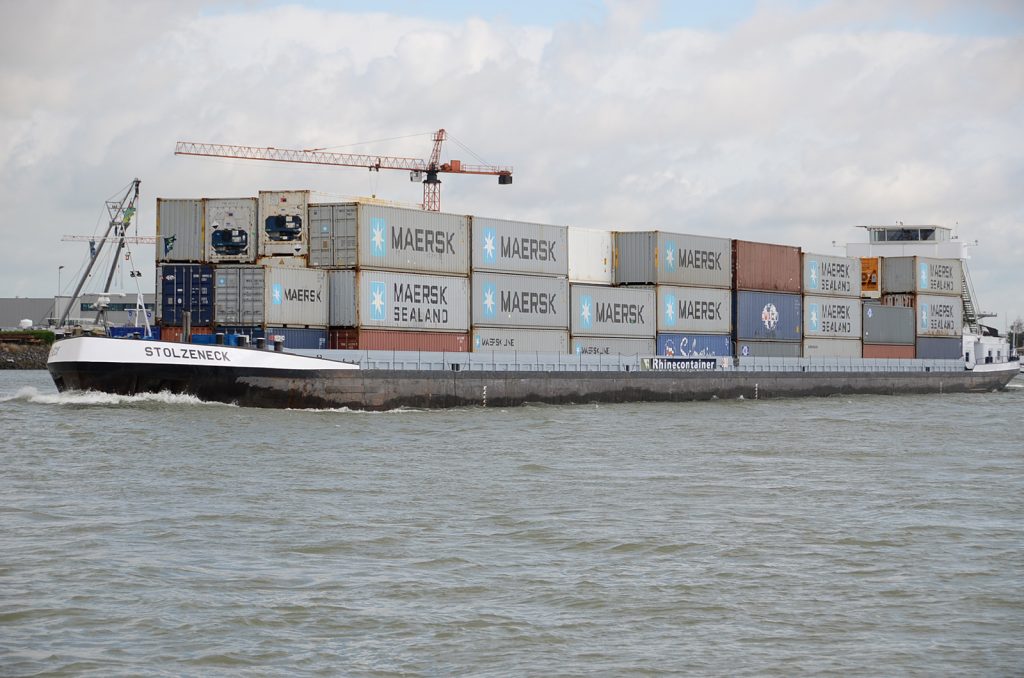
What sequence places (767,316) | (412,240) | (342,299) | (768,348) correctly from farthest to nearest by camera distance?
(768,348)
(767,316)
(412,240)
(342,299)

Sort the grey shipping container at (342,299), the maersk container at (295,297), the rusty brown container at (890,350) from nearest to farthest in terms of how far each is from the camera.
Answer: the maersk container at (295,297) → the grey shipping container at (342,299) → the rusty brown container at (890,350)

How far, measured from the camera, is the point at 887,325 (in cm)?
6134

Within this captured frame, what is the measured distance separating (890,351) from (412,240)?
3267 cm

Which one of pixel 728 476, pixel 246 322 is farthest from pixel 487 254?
pixel 728 476

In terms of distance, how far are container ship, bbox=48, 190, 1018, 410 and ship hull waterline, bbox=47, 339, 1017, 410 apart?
6 cm

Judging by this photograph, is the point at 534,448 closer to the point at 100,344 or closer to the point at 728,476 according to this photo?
the point at 728,476

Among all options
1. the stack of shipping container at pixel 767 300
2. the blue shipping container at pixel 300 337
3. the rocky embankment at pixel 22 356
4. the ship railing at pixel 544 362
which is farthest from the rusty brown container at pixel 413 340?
the rocky embankment at pixel 22 356

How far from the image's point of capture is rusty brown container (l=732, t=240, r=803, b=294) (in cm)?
5225

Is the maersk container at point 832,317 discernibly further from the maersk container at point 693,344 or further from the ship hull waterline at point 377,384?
the maersk container at point 693,344

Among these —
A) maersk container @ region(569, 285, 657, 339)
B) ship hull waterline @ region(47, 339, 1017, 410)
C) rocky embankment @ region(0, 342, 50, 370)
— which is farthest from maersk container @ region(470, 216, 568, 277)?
rocky embankment @ region(0, 342, 50, 370)

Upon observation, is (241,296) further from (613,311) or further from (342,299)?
(613,311)

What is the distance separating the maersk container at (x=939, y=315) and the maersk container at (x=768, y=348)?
1109 cm

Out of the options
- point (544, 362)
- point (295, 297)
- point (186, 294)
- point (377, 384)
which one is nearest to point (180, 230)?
point (186, 294)

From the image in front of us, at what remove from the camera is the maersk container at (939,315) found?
63000 millimetres
